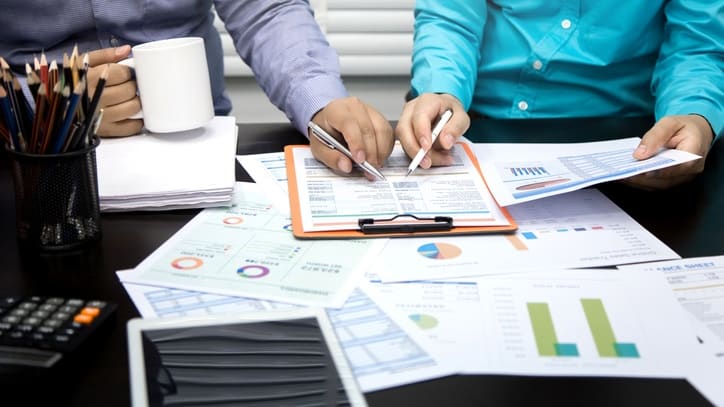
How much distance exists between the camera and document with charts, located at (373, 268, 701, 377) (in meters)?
0.51

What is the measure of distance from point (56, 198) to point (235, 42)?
22.3 inches

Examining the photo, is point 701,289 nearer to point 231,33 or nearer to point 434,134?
point 434,134

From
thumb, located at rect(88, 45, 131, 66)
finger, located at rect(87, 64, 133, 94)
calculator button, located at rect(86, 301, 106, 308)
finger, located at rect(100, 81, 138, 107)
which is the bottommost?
calculator button, located at rect(86, 301, 106, 308)

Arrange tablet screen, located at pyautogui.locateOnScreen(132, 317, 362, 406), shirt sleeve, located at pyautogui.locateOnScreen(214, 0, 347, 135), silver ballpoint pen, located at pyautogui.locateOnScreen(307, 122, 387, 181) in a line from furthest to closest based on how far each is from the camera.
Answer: shirt sleeve, located at pyautogui.locateOnScreen(214, 0, 347, 135) < silver ballpoint pen, located at pyautogui.locateOnScreen(307, 122, 387, 181) < tablet screen, located at pyautogui.locateOnScreen(132, 317, 362, 406)

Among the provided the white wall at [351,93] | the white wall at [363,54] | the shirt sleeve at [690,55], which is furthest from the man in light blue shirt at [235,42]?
the white wall at [351,93]

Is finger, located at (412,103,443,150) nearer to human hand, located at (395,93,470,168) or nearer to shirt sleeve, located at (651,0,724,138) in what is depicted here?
human hand, located at (395,93,470,168)

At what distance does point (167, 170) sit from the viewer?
0.80 m

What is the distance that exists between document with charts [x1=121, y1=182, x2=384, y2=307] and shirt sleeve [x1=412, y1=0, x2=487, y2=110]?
434 millimetres

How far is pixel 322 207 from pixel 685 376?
394 millimetres

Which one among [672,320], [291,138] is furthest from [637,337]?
[291,138]

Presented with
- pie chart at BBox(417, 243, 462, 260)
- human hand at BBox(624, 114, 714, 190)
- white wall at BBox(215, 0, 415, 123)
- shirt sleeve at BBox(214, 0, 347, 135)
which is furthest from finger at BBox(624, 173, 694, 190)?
white wall at BBox(215, 0, 415, 123)

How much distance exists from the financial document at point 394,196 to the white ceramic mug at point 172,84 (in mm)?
146

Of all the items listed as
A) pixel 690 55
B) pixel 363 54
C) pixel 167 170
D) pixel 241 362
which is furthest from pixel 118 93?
pixel 363 54

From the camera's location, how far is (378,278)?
624 mm
